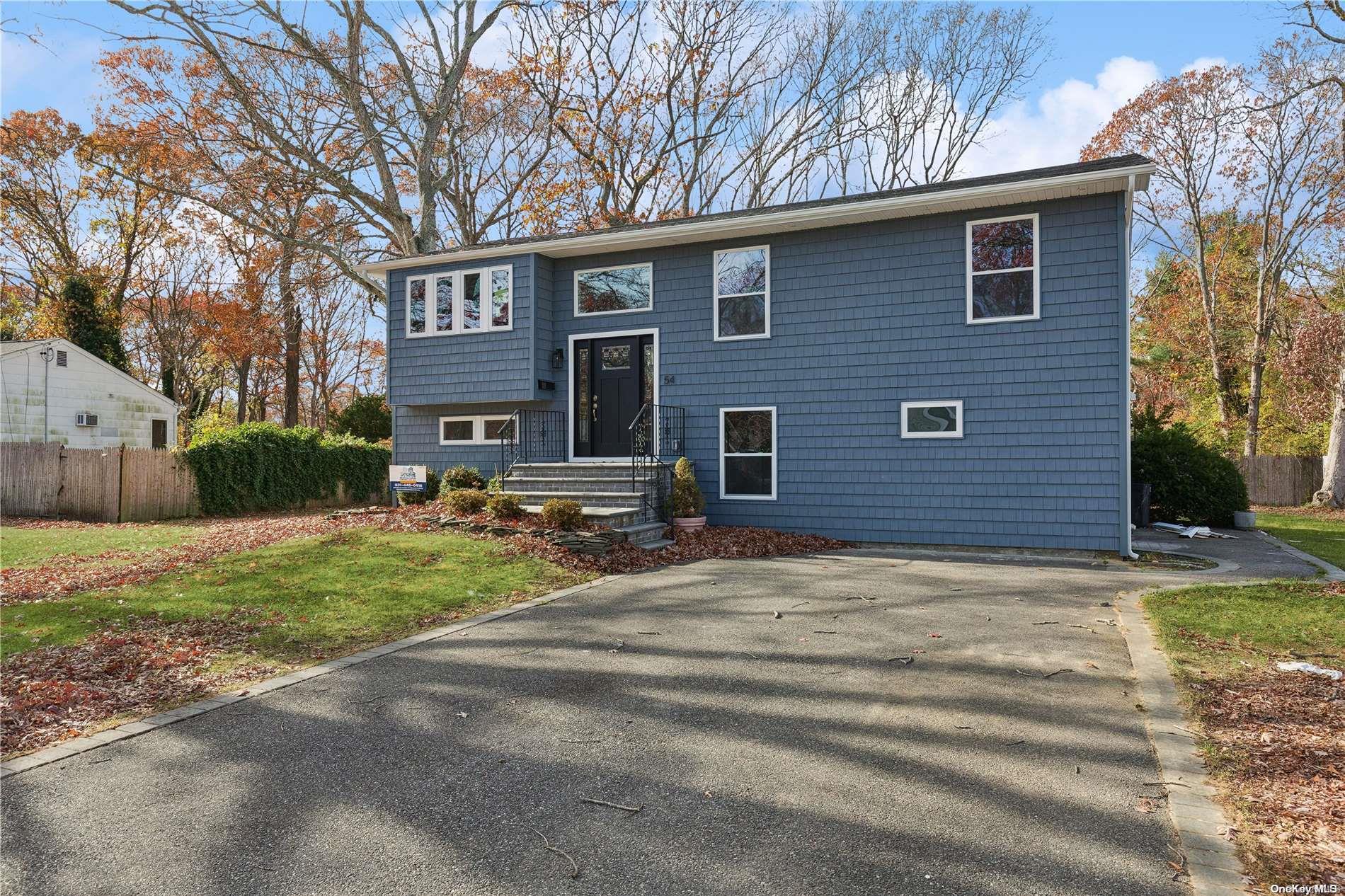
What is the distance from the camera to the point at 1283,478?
20953 mm

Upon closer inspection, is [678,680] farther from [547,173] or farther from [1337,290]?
[1337,290]

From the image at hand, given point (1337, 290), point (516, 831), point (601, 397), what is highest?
point (1337, 290)

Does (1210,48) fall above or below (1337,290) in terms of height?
above

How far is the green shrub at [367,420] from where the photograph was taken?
68.6 feet

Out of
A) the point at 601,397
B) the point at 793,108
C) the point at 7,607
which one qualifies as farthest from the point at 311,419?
the point at 7,607

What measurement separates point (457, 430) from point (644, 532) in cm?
560

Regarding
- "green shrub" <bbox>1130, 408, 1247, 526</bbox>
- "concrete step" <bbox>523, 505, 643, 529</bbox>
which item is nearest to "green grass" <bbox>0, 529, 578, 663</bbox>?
"concrete step" <bbox>523, 505, 643, 529</bbox>

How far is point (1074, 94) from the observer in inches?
862

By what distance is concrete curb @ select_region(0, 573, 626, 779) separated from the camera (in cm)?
348

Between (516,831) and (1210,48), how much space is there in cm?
2586

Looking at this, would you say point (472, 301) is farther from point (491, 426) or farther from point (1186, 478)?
point (1186, 478)

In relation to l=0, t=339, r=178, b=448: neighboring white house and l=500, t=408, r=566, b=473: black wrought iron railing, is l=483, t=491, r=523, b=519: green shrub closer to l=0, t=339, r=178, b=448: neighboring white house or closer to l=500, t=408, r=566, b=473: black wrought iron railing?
l=500, t=408, r=566, b=473: black wrought iron railing

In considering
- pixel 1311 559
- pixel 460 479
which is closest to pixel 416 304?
pixel 460 479

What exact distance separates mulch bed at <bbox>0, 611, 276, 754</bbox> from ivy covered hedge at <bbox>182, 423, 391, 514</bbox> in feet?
31.4
